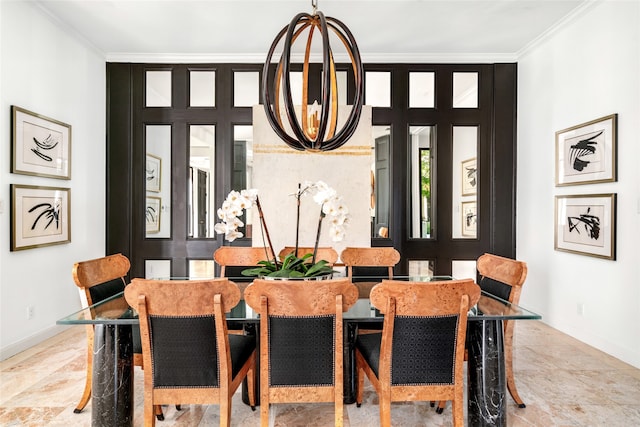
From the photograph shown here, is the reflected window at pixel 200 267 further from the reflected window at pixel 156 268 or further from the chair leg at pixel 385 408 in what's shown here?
the chair leg at pixel 385 408

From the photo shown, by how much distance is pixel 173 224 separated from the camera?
4.38 m

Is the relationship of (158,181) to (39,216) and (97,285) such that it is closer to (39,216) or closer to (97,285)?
(39,216)

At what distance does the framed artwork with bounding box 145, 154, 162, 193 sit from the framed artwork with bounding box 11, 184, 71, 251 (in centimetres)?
90

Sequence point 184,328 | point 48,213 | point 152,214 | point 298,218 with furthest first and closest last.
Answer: point 152,214 < point 48,213 < point 298,218 < point 184,328

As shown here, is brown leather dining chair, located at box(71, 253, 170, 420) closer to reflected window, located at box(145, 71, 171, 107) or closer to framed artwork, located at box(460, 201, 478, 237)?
reflected window, located at box(145, 71, 171, 107)

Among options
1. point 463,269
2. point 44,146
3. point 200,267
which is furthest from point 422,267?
point 44,146

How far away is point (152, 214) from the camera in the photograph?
4410mm

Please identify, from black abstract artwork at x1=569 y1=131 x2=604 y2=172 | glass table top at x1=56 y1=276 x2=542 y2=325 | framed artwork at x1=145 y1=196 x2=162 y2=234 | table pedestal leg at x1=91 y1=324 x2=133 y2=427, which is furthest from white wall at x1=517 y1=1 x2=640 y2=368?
framed artwork at x1=145 y1=196 x2=162 y2=234

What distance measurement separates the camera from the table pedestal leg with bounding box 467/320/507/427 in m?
1.84

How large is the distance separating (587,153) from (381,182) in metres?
1.99

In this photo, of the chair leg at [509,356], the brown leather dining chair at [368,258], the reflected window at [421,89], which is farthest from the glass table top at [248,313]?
the reflected window at [421,89]

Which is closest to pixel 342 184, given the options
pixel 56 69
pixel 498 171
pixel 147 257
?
pixel 498 171


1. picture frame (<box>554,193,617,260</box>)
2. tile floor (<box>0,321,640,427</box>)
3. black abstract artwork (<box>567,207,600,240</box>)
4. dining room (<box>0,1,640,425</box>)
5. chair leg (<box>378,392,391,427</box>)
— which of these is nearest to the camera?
chair leg (<box>378,392,391,427</box>)

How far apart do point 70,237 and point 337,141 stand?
297 centimetres
